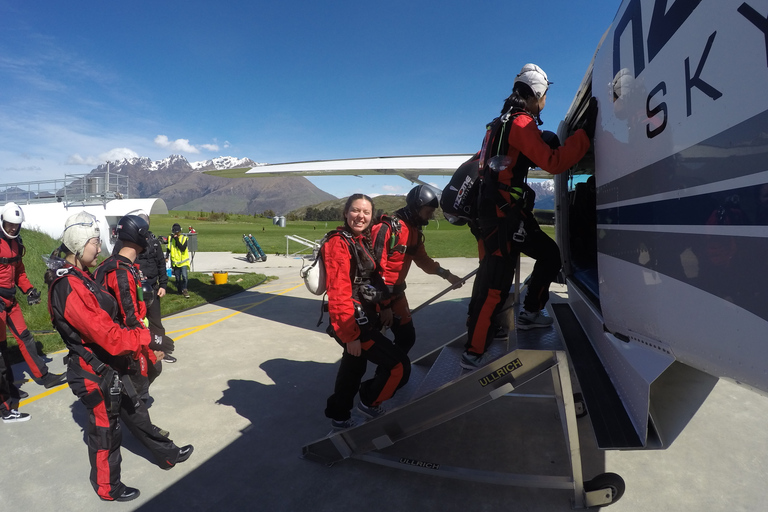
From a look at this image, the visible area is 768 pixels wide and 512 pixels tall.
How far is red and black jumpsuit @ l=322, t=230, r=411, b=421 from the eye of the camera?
318 centimetres

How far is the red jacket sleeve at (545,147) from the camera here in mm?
2643

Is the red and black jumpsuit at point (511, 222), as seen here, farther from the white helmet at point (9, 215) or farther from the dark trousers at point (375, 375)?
the white helmet at point (9, 215)

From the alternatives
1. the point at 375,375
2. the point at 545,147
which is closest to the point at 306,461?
the point at 375,375

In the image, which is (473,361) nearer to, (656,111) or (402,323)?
(402,323)

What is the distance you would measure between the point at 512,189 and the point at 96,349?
3288mm

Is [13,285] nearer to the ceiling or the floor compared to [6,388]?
nearer to the ceiling

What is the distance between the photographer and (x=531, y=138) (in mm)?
2709

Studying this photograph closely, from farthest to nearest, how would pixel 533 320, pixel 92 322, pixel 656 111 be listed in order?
pixel 533 320 < pixel 92 322 < pixel 656 111

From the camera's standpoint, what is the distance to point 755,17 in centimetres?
133

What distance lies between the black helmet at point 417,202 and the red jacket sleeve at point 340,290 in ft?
4.98

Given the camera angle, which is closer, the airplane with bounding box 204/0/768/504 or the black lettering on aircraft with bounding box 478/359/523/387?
the airplane with bounding box 204/0/768/504

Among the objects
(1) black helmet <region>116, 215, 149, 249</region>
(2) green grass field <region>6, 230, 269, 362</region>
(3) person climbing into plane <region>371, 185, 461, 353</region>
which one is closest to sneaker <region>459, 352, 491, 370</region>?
(3) person climbing into plane <region>371, 185, 461, 353</region>

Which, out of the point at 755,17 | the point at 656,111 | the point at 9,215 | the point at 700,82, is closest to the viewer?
the point at 755,17

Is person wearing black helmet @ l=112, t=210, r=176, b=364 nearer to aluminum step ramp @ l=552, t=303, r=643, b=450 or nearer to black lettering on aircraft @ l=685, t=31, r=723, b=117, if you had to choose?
aluminum step ramp @ l=552, t=303, r=643, b=450
